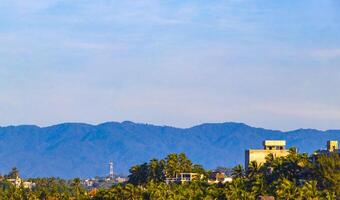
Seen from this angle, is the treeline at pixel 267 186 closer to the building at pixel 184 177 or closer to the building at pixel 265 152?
the building at pixel 184 177

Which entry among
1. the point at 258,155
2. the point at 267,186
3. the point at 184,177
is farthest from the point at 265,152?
the point at 267,186

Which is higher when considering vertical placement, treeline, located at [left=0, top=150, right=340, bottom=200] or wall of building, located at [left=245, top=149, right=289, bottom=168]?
wall of building, located at [left=245, top=149, right=289, bottom=168]

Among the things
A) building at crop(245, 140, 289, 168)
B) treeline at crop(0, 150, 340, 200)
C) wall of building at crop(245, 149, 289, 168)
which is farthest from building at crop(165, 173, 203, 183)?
wall of building at crop(245, 149, 289, 168)

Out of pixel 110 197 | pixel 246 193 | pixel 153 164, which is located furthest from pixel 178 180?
pixel 246 193

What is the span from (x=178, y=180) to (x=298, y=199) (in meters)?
39.8

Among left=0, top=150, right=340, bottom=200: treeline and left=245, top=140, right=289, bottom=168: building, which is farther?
left=245, top=140, right=289, bottom=168: building

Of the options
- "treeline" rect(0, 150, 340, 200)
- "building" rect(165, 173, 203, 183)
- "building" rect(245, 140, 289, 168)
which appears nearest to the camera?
"treeline" rect(0, 150, 340, 200)

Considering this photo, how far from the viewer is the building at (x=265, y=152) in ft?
547

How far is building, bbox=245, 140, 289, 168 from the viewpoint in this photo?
6565 inches

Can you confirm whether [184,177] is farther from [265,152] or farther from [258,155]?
[265,152]

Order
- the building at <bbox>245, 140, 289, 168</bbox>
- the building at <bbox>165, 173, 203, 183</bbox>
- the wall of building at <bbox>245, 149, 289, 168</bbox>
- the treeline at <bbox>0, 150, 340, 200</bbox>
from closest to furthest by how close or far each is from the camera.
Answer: the treeline at <bbox>0, 150, 340, 200</bbox>, the building at <bbox>165, 173, 203, 183</bbox>, the wall of building at <bbox>245, 149, 289, 168</bbox>, the building at <bbox>245, 140, 289, 168</bbox>

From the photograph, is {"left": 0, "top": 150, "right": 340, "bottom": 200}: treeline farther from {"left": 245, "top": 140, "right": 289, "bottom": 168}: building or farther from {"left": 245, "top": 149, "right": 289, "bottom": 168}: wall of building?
{"left": 245, "top": 140, "right": 289, "bottom": 168}: building

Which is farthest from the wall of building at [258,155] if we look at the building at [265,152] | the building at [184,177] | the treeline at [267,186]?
the treeline at [267,186]

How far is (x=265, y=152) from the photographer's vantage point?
170 meters
